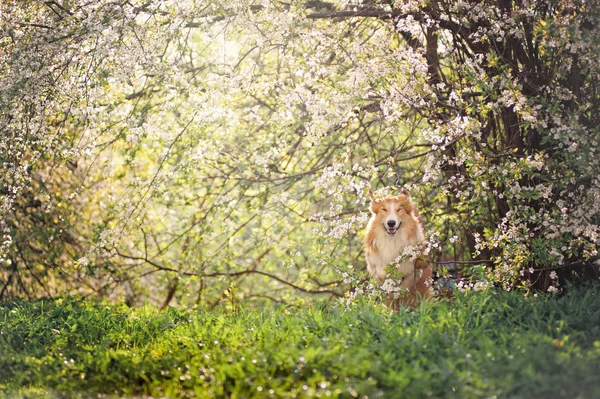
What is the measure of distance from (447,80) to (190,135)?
378 centimetres

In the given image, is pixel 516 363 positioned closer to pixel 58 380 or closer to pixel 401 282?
pixel 401 282

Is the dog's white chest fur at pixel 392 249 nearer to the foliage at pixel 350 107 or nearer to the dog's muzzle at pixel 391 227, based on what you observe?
the dog's muzzle at pixel 391 227

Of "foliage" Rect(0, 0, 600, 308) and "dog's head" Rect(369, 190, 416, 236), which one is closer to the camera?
"foliage" Rect(0, 0, 600, 308)

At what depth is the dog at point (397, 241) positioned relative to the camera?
7.98 meters

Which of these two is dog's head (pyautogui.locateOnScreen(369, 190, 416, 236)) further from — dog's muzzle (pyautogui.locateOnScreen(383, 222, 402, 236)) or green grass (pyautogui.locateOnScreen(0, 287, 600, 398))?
green grass (pyautogui.locateOnScreen(0, 287, 600, 398))

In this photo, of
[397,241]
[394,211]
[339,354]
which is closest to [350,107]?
[394,211]

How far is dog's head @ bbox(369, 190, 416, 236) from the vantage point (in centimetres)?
794

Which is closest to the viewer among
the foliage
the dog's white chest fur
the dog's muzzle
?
the foliage

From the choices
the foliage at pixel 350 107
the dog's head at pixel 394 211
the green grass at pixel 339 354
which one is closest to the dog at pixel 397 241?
the dog's head at pixel 394 211

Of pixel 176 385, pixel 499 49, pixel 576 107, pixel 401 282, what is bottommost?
pixel 176 385

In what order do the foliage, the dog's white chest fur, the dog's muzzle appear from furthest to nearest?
the dog's white chest fur
the dog's muzzle
the foliage

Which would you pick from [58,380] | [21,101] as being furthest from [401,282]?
[21,101]

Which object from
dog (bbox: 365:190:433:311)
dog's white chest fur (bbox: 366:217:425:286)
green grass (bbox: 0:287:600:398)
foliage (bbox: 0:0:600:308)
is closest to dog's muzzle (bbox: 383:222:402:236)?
dog (bbox: 365:190:433:311)

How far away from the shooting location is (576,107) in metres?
7.29
